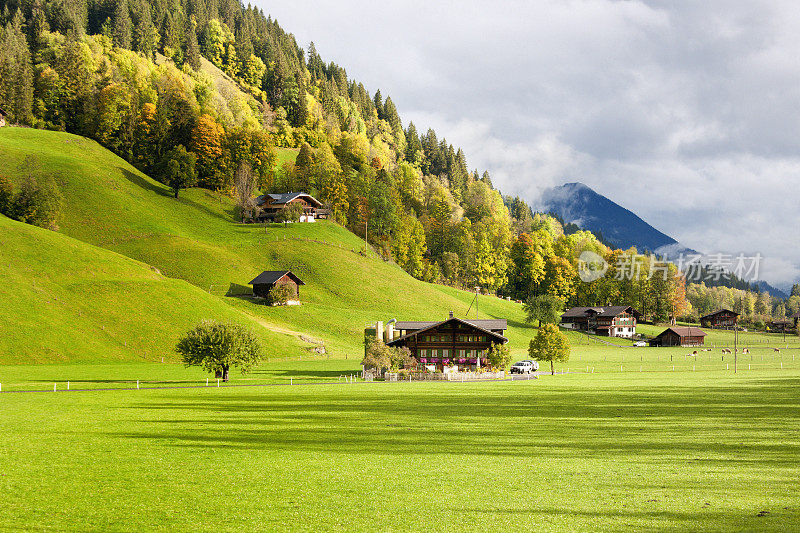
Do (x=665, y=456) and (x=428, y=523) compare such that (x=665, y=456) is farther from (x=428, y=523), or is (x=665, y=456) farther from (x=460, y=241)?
(x=460, y=241)

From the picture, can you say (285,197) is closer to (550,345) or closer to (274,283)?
(274,283)

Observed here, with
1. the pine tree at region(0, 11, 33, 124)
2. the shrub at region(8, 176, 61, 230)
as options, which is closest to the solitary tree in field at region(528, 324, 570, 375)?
the shrub at region(8, 176, 61, 230)

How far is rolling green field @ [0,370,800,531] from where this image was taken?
14.3m

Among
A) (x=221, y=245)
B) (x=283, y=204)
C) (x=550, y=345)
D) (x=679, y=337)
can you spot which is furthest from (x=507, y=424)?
(x=679, y=337)

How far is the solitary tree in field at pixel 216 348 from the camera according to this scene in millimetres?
64812

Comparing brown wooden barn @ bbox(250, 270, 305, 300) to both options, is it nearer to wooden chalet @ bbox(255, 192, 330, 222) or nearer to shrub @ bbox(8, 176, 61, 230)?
wooden chalet @ bbox(255, 192, 330, 222)

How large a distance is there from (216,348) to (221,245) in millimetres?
79671

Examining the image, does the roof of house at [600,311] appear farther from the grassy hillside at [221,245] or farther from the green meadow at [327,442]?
the green meadow at [327,442]

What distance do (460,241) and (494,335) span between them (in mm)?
107138

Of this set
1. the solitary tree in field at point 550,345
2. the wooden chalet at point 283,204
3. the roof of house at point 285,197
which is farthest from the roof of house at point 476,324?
the roof of house at point 285,197

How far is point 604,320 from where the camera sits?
541 feet

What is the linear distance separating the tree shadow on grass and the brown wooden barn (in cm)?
7200

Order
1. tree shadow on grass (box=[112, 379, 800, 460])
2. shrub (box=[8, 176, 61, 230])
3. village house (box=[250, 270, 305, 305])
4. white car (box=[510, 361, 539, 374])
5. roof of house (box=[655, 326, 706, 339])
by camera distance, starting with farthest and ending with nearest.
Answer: roof of house (box=[655, 326, 706, 339]) → shrub (box=[8, 176, 61, 230]) → village house (box=[250, 270, 305, 305]) → white car (box=[510, 361, 539, 374]) → tree shadow on grass (box=[112, 379, 800, 460])

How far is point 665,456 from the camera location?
21469mm
